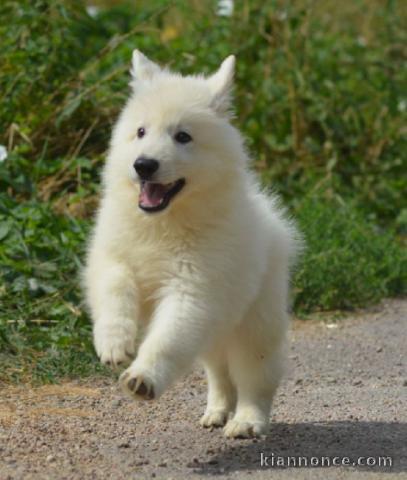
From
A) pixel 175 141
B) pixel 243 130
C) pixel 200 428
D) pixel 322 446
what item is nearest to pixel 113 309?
pixel 175 141

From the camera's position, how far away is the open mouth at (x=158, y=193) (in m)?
4.98

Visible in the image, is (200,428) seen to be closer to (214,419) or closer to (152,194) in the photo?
(214,419)

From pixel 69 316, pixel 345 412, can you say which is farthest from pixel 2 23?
pixel 345 412

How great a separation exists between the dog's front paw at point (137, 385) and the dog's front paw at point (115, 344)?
142 mm

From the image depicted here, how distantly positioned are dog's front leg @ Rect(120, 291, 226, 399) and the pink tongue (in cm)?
48

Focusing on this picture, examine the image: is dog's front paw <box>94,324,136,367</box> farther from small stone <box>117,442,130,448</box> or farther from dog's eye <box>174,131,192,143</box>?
dog's eye <box>174,131,192,143</box>

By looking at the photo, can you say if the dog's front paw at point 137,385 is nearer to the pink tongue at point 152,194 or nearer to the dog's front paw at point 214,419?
the pink tongue at point 152,194

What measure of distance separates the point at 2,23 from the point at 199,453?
460cm

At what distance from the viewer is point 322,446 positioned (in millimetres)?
5066

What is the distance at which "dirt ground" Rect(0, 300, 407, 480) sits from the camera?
15.2ft

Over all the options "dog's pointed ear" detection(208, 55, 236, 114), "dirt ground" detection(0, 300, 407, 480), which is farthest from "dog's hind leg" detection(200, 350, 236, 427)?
"dog's pointed ear" detection(208, 55, 236, 114)

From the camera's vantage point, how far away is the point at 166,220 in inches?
199

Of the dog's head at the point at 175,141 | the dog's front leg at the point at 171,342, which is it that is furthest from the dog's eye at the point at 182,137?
the dog's front leg at the point at 171,342

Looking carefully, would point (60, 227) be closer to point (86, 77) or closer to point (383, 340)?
point (86, 77)
